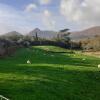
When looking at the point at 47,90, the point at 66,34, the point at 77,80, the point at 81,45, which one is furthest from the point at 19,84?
the point at 66,34

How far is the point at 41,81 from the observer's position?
1180 inches

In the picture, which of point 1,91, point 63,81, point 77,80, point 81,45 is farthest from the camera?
point 81,45

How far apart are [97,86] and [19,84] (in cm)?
839

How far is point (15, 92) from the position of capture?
2452cm

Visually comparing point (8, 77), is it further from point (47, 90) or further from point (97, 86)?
point (97, 86)

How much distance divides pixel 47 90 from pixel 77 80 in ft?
25.5

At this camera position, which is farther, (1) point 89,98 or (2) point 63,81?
(2) point 63,81

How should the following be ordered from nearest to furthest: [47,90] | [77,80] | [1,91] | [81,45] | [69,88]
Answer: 1. [1,91]
2. [47,90]
3. [69,88]
4. [77,80]
5. [81,45]

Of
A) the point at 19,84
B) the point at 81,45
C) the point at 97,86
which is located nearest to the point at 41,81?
the point at 19,84

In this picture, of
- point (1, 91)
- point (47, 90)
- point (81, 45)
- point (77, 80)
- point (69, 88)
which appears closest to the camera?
point (1, 91)

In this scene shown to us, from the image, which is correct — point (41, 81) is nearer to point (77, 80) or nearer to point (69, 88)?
point (69, 88)

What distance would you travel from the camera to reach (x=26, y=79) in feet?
98.4

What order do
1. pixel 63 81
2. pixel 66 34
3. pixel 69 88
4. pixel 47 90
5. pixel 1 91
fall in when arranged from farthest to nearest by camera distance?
1. pixel 66 34
2. pixel 63 81
3. pixel 69 88
4. pixel 47 90
5. pixel 1 91

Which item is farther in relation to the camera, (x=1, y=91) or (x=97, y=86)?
(x=97, y=86)
